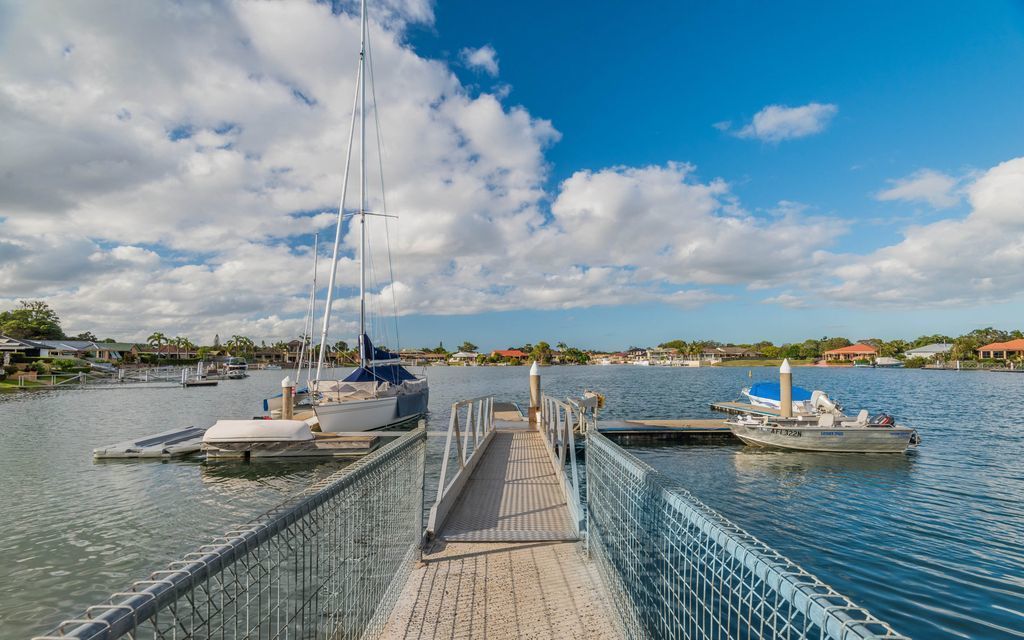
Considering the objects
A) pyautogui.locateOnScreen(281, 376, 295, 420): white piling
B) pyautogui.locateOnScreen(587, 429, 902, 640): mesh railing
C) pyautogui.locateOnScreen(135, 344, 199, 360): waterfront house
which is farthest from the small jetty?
pyautogui.locateOnScreen(135, 344, 199, 360): waterfront house

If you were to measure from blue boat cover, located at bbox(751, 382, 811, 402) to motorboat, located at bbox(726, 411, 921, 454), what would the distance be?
5.50 m

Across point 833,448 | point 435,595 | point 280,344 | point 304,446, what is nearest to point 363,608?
point 435,595

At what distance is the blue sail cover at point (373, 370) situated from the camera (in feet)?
75.3

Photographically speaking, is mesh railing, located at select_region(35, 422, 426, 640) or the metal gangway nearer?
mesh railing, located at select_region(35, 422, 426, 640)

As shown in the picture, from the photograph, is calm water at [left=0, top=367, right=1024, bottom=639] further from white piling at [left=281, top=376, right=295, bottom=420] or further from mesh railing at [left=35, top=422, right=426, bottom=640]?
mesh railing at [left=35, top=422, right=426, bottom=640]

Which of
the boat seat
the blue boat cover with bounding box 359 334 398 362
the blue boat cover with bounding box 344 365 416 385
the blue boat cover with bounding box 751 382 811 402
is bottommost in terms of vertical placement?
the boat seat

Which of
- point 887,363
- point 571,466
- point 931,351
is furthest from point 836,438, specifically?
point 931,351

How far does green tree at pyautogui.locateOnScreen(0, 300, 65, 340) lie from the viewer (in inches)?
3200

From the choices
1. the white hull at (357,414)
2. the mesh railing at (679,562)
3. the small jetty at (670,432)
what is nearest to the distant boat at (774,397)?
the small jetty at (670,432)

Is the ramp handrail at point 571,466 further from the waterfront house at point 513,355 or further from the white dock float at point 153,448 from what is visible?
the waterfront house at point 513,355

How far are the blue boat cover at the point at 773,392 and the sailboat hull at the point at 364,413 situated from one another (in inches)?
745

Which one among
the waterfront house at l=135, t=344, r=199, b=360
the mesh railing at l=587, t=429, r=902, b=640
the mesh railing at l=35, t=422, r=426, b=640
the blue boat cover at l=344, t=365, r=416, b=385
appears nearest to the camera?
the mesh railing at l=35, t=422, r=426, b=640

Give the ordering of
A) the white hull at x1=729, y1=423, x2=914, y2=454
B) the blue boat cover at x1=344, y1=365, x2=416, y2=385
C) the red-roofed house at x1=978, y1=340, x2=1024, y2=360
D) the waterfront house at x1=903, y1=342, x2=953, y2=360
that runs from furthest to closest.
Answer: the waterfront house at x1=903, y1=342, x2=953, y2=360 → the red-roofed house at x1=978, y1=340, x2=1024, y2=360 → the blue boat cover at x1=344, y1=365, x2=416, y2=385 → the white hull at x1=729, y1=423, x2=914, y2=454

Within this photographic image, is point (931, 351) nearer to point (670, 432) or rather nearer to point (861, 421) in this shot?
point (861, 421)
